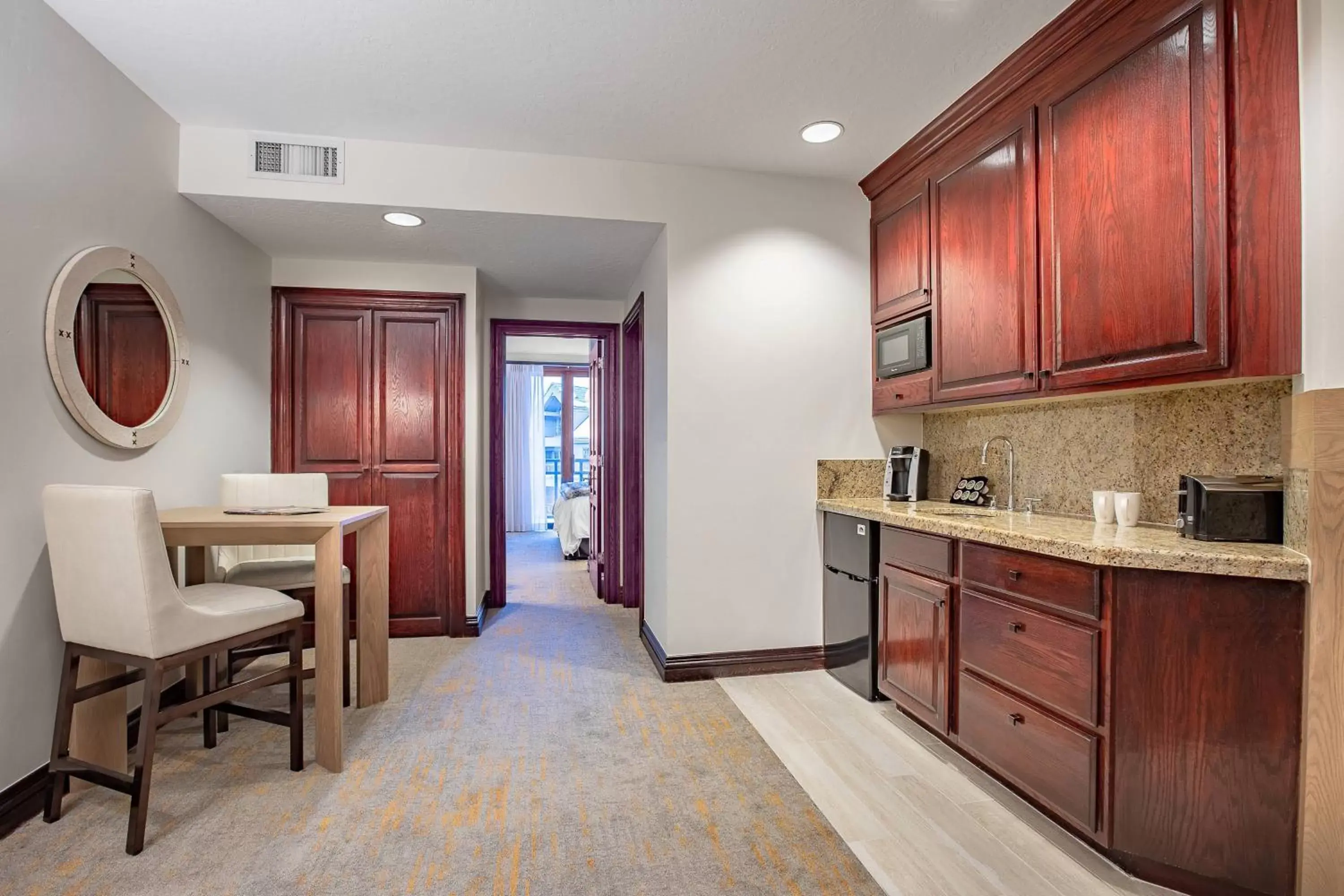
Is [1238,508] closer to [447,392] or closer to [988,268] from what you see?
[988,268]

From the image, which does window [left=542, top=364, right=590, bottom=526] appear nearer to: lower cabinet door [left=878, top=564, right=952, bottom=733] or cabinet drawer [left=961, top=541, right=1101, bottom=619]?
lower cabinet door [left=878, top=564, right=952, bottom=733]

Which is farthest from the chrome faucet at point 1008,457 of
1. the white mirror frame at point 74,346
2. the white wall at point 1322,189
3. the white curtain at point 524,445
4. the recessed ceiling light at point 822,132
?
the white curtain at point 524,445

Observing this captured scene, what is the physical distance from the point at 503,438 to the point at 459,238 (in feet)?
5.04

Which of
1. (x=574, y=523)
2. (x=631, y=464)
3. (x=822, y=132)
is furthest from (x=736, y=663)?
(x=574, y=523)

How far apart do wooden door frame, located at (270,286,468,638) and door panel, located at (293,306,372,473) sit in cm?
7

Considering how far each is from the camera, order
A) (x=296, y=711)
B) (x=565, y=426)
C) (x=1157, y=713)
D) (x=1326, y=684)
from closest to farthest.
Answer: (x=1326, y=684)
(x=1157, y=713)
(x=296, y=711)
(x=565, y=426)

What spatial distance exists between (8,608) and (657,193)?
279 cm

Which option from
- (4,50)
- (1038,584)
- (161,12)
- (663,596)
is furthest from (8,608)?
(1038,584)

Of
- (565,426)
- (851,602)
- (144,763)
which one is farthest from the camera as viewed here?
(565,426)

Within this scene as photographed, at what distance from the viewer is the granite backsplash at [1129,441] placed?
1833mm

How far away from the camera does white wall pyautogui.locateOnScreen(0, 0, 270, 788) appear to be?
1.88 m

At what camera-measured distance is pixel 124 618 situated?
5.98 feet

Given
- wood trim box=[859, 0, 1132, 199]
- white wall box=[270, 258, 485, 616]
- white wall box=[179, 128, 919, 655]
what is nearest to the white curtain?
white wall box=[270, 258, 485, 616]

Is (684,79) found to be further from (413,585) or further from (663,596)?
(413,585)
